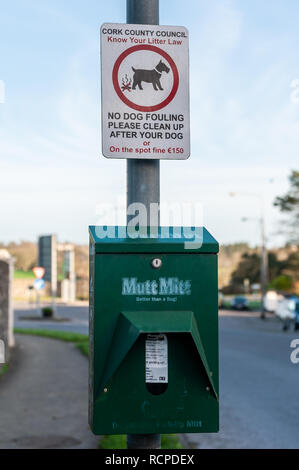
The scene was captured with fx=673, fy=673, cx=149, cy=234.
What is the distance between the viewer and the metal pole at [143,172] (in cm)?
321

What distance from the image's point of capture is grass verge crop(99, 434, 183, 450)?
8.02 meters

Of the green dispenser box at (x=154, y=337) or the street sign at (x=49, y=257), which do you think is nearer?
the green dispenser box at (x=154, y=337)

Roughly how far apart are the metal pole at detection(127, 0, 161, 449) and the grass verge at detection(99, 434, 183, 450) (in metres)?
5.36

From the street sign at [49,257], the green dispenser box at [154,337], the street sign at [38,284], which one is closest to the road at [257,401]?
the green dispenser box at [154,337]

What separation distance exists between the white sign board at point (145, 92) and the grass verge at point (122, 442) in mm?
5469

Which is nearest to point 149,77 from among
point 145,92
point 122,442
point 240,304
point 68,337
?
point 145,92

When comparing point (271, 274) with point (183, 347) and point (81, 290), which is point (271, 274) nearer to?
point (81, 290)

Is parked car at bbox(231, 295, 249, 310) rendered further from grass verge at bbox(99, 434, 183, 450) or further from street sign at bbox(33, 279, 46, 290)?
grass verge at bbox(99, 434, 183, 450)

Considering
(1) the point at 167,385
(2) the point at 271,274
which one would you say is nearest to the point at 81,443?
(1) the point at 167,385

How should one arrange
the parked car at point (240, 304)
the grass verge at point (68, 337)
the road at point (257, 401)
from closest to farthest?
the road at point (257, 401) < the grass verge at point (68, 337) < the parked car at point (240, 304)

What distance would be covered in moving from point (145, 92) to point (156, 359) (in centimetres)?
125

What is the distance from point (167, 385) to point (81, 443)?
580cm

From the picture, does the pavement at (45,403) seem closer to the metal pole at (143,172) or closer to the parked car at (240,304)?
the metal pole at (143,172)

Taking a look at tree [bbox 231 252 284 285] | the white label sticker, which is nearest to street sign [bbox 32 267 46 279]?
the white label sticker
